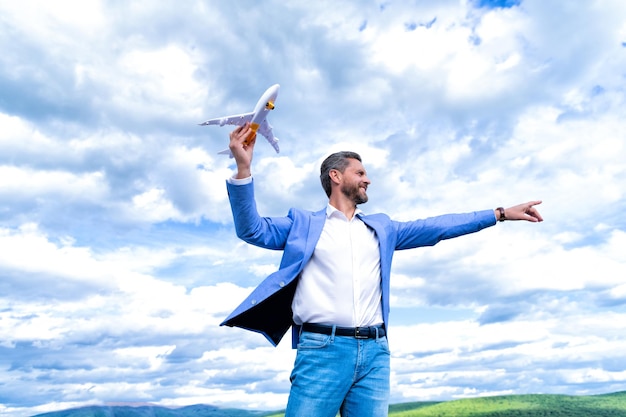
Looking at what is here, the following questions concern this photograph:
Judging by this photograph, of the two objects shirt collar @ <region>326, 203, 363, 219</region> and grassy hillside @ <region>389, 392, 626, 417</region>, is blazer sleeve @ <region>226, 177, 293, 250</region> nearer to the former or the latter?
shirt collar @ <region>326, 203, 363, 219</region>

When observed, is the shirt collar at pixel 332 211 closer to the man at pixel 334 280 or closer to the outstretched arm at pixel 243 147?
the man at pixel 334 280

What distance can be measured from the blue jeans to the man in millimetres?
12

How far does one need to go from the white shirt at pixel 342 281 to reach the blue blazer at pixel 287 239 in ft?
0.38

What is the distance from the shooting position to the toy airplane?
483 inches

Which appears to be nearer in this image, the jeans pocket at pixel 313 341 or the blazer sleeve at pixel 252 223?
the jeans pocket at pixel 313 341

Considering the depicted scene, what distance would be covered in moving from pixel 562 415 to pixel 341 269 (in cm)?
15770

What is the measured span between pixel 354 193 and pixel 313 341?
7.00 feet

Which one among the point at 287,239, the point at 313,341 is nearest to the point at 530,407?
the point at 287,239

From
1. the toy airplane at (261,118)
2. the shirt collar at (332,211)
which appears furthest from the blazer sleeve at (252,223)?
the toy airplane at (261,118)

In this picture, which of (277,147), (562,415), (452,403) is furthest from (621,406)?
(277,147)

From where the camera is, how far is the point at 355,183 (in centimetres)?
802

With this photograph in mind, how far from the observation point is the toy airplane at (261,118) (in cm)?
1227

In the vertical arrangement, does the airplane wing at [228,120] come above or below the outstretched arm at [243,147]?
above

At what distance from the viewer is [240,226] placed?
24.7 ft
